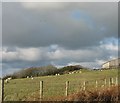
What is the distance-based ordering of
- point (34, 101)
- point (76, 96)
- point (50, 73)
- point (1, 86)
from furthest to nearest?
point (50, 73) → point (76, 96) → point (34, 101) → point (1, 86)

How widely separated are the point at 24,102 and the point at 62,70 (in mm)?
80149

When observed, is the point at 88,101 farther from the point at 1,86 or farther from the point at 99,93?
the point at 1,86

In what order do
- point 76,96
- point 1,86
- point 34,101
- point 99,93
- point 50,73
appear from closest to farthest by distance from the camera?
point 1,86, point 34,101, point 76,96, point 99,93, point 50,73

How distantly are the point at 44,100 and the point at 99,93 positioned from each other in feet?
14.2

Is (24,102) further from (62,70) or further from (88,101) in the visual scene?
(62,70)

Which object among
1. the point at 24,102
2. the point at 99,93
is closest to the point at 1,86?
the point at 24,102

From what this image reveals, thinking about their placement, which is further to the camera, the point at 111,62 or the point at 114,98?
the point at 111,62

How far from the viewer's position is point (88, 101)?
765 inches

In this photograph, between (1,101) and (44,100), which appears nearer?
(1,101)

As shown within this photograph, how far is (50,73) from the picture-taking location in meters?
82.1

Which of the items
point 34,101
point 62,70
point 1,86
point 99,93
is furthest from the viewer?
point 62,70

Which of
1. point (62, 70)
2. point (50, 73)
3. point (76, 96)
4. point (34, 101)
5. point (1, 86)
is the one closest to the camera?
point (1, 86)

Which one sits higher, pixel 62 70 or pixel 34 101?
pixel 62 70

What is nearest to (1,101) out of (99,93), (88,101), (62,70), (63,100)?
(63,100)
